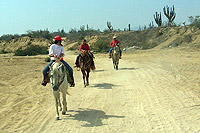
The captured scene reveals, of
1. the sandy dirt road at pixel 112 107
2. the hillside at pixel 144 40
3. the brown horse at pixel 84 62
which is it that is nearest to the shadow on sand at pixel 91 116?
the sandy dirt road at pixel 112 107

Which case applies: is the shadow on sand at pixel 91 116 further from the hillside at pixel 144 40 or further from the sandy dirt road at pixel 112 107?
the hillside at pixel 144 40

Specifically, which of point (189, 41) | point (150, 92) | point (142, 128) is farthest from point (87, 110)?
point (189, 41)

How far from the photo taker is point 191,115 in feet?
26.0

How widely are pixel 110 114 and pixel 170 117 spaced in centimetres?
195

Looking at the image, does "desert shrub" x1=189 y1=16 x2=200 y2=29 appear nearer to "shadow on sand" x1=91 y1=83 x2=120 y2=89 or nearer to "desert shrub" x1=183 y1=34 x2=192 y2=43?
"desert shrub" x1=183 y1=34 x2=192 y2=43

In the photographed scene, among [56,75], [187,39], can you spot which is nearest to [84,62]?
[56,75]

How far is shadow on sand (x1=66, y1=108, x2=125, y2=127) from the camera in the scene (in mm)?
7664

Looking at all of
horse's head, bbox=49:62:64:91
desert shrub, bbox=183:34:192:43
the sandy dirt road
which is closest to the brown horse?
the sandy dirt road

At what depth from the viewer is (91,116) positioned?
27.3 feet

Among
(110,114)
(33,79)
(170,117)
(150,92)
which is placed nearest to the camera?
(170,117)

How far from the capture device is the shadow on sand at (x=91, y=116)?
766cm

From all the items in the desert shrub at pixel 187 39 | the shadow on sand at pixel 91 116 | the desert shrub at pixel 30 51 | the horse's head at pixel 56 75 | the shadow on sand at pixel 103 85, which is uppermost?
the desert shrub at pixel 187 39

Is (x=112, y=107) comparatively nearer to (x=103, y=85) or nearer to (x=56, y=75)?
(x=56, y=75)

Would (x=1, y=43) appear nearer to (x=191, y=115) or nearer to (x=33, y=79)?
(x=33, y=79)
